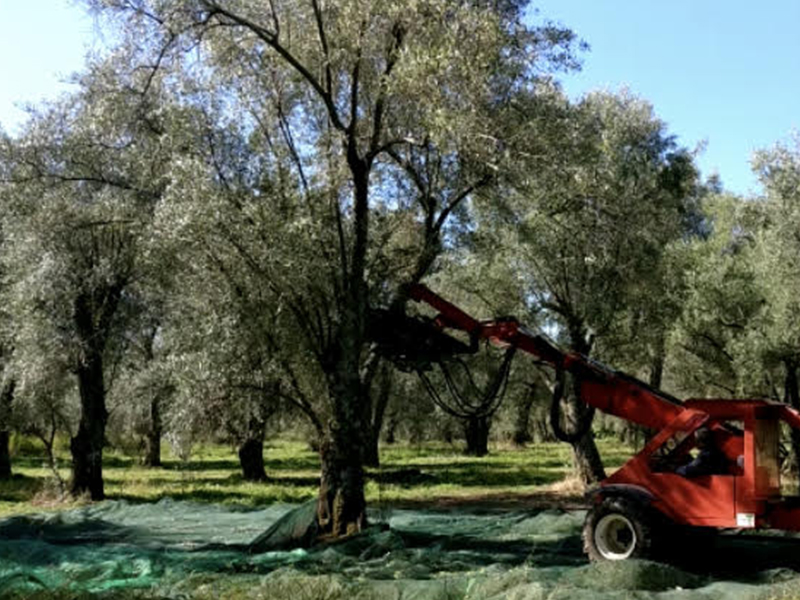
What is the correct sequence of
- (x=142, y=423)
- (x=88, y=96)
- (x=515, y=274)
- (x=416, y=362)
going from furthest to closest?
1. (x=142, y=423)
2. (x=515, y=274)
3. (x=88, y=96)
4. (x=416, y=362)

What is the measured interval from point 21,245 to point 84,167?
7.52ft

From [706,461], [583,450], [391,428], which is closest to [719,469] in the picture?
[706,461]

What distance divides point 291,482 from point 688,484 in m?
18.3

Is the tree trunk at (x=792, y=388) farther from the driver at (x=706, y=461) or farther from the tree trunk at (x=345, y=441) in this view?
the tree trunk at (x=345, y=441)

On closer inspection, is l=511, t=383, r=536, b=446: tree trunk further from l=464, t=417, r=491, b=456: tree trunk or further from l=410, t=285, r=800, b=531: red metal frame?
l=410, t=285, r=800, b=531: red metal frame

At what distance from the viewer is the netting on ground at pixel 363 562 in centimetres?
796

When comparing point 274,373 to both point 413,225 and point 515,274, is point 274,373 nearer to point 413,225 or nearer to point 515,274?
point 413,225

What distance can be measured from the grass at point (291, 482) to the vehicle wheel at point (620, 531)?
10.8m

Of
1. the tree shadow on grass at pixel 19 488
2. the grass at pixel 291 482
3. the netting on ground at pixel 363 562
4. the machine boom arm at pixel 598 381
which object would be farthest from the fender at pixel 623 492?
the tree shadow on grass at pixel 19 488

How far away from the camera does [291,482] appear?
2711 cm

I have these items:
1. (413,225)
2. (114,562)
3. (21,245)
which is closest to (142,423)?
(21,245)

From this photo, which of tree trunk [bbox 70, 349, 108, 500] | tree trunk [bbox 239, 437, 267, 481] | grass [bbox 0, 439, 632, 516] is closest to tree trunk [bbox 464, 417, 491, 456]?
grass [bbox 0, 439, 632, 516]

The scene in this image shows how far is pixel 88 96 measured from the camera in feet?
53.4

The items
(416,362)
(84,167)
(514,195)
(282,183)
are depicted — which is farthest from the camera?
(84,167)
